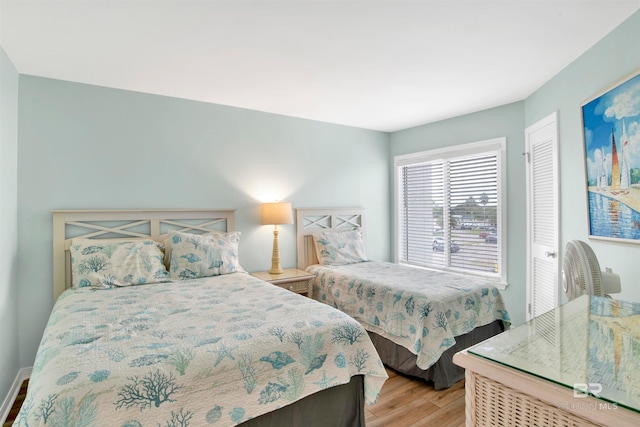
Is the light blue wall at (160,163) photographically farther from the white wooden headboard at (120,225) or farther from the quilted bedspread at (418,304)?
the quilted bedspread at (418,304)

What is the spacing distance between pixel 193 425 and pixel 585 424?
1.33 m

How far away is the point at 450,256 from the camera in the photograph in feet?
14.3

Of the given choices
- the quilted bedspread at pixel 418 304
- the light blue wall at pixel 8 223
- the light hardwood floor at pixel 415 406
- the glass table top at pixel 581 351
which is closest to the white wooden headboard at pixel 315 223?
the quilted bedspread at pixel 418 304

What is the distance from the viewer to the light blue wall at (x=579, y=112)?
A: 6.64 feet

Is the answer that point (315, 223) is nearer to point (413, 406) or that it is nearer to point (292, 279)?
point (292, 279)

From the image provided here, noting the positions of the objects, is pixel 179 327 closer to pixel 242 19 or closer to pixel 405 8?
pixel 242 19

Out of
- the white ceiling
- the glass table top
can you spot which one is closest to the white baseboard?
the white ceiling

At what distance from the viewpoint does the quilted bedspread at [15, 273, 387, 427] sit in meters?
1.29

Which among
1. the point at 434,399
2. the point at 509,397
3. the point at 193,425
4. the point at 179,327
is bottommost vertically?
the point at 434,399

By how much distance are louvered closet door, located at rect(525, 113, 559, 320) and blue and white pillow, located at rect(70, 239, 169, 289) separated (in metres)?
3.32

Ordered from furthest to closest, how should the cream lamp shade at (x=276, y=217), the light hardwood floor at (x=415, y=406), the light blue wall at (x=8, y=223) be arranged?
the cream lamp shade at (x=276, y=217) → the light blue wall at (x=8, y=223) → the light hardwood floor at (x=415, y=406)

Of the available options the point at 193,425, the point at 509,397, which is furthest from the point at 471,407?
the point at 193,425

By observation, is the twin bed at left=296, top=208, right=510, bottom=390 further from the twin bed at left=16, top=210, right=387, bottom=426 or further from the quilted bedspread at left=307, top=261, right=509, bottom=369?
the twin bed at left=16, top=210, right=387, bottom=426

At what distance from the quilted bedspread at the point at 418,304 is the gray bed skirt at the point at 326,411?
77 centimetres
